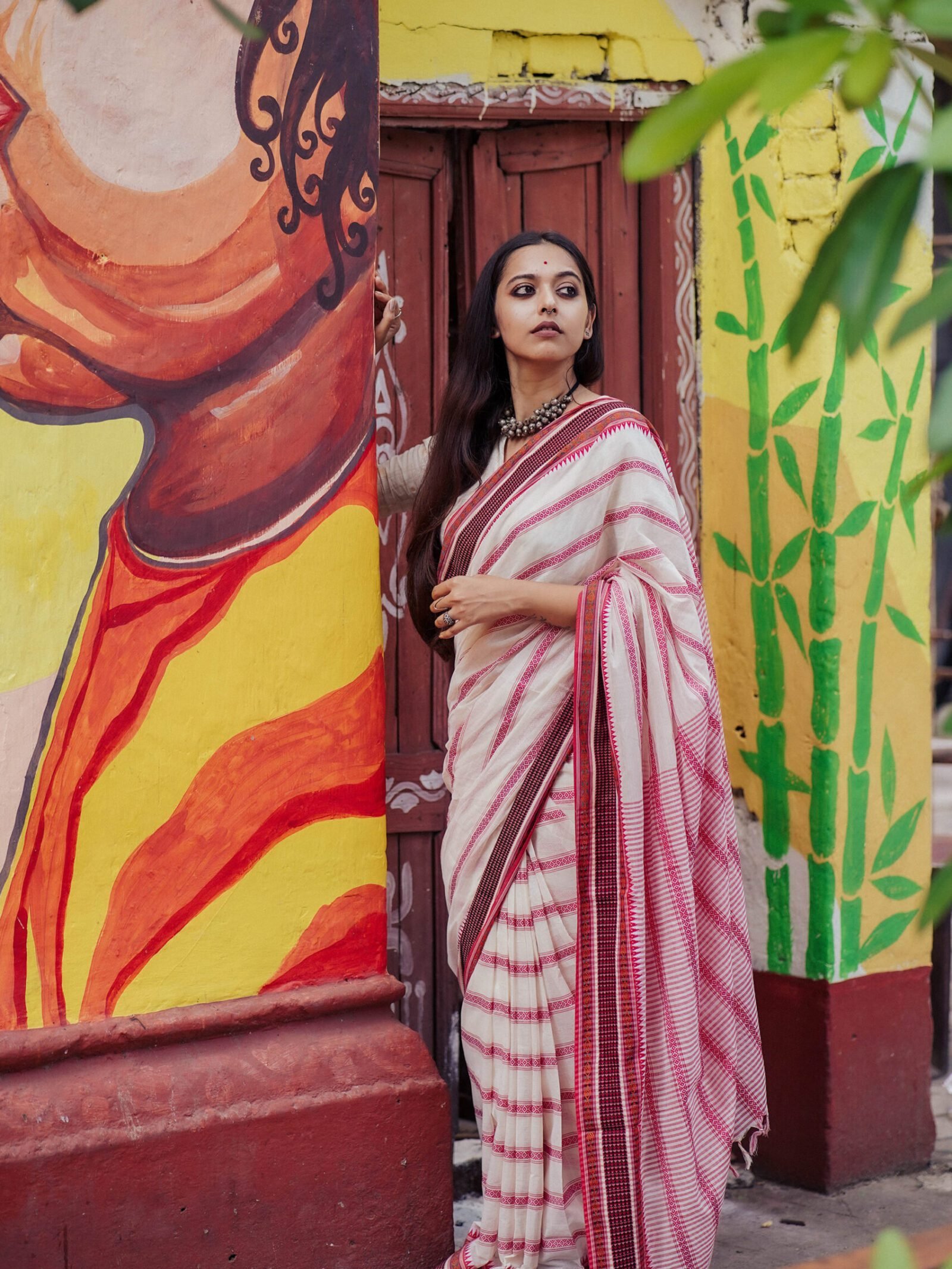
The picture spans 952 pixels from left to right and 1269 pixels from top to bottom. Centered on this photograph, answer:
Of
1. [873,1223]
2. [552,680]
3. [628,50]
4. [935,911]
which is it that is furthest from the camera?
[628,50]

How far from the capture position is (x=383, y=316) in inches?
105

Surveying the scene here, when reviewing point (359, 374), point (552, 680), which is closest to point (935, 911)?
point (552, 680)

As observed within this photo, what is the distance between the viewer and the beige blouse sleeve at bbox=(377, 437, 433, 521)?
2869 mm

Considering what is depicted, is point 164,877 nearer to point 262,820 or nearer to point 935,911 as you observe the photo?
point 262,820

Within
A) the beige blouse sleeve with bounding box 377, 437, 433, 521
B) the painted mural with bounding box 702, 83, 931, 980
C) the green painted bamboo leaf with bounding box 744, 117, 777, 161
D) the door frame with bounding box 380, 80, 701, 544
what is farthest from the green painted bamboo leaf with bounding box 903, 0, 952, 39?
the green painted bamboo leaf with bounding box 744, 117, 777, 161

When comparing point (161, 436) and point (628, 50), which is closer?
point (161, 436)

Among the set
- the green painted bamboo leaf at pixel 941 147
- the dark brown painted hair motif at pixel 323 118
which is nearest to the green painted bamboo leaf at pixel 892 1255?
the green painted bamboo leaf at pixel 941 147

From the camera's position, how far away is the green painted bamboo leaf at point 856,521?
322cm

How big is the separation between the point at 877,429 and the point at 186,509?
1.77 metres

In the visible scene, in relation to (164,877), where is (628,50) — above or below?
above

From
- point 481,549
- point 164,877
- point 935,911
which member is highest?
point 481,549

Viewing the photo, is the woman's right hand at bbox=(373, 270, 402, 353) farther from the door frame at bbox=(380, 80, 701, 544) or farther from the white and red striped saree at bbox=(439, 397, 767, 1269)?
the door frame at bbox=(380, 80, 701, 544)

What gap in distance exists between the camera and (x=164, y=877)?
230 centimetres

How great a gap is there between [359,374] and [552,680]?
2.19 ft
